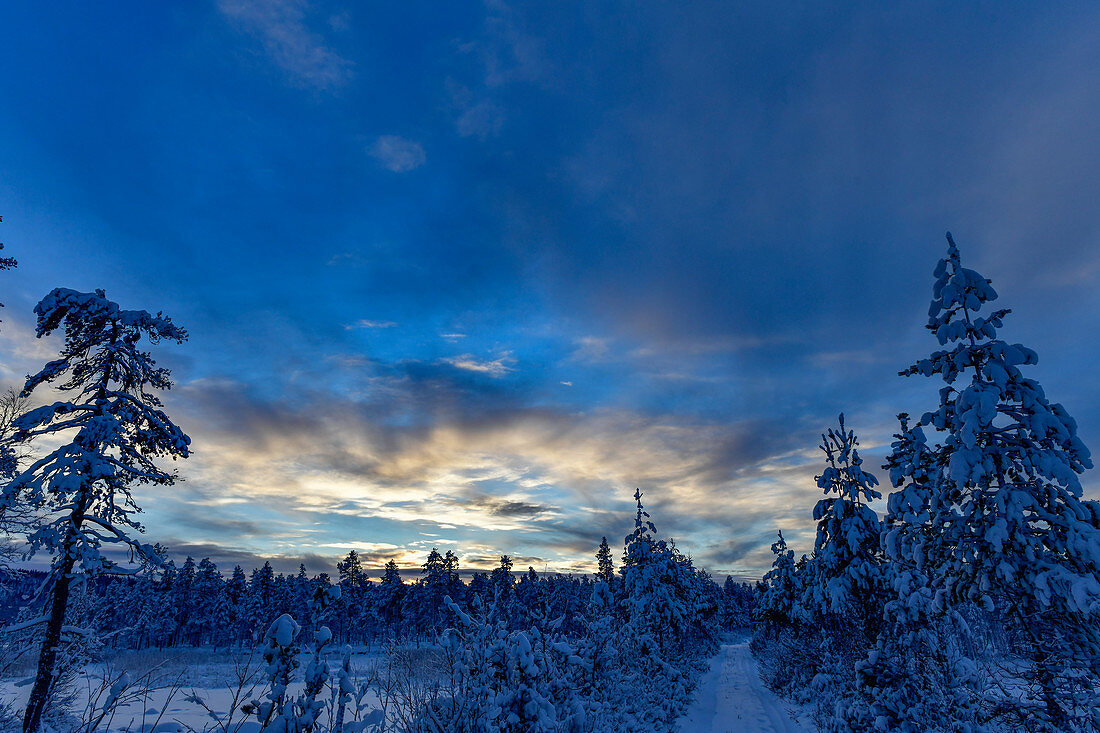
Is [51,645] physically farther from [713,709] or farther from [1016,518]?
[713,709]

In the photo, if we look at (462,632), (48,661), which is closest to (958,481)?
(462,632)

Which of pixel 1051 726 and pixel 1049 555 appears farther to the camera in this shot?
pixel 1049 555

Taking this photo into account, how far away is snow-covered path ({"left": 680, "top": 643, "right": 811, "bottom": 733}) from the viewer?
57.6 ft

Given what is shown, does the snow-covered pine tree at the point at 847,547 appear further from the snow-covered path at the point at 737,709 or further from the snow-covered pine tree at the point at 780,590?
the snow-covered pine tree at the point at 780,590

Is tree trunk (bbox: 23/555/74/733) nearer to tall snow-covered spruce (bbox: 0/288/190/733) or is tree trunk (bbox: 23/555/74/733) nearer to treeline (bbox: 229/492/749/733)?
tall snow-covered spruce (bbox: 0/288/190/733)

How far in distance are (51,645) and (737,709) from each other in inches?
936

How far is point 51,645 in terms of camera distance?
11.6m

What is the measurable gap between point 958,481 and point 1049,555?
5.39ft

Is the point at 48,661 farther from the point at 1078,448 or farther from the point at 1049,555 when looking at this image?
the point at 1078,448

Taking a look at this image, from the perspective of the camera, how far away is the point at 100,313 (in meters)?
13.2

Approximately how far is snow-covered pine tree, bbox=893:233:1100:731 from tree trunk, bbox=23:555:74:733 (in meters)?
18.6

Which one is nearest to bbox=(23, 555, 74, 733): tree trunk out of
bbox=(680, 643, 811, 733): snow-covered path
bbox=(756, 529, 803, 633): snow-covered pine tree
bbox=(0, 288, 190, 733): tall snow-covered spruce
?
bbox=(0, 288, 190, 733): tall snow-covered spruce

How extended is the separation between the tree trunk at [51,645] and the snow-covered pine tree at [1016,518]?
18640mm

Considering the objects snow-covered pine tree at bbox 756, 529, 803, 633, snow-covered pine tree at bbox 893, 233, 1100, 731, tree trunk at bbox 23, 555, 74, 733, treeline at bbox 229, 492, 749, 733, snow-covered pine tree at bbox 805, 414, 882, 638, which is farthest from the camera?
snow-covered pine tree at bbox 756, 529, 803, 633
